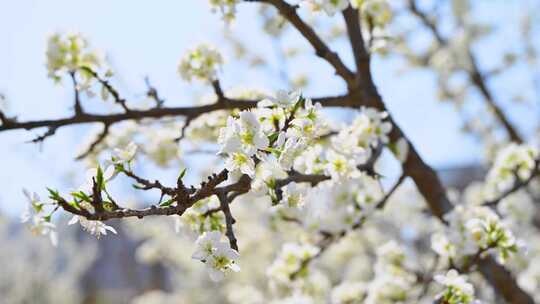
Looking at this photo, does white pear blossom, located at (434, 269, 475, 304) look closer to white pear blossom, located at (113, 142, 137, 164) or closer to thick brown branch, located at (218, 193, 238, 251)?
thick brown branch, located at (218, 193, 238, 251)

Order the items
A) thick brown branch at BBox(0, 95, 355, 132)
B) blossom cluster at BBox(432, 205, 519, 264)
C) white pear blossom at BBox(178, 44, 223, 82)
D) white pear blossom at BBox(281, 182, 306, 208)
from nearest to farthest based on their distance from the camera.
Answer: white pear blossom at BBox(281, 182, 306, 208)
blossom cluster at BBox(432, 205, 519, 264)
thick brown branch at BBox(0, 95, 355, 132)
white pear blossom at BBox(178, 44, 223, 82)

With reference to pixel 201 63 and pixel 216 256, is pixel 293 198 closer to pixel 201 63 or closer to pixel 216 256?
pixel 216 256

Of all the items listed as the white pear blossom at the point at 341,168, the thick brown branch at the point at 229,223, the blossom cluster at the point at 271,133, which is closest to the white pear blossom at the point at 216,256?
the thick brown branch at the point at 229,223

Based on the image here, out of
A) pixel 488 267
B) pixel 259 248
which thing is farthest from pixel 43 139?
pixel 259 248

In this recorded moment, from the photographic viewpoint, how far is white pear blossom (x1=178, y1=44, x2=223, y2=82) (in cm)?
230

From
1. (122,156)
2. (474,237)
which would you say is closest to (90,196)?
(122,156)

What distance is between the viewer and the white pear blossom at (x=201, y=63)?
7.56 feet

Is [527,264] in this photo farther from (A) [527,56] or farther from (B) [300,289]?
(A) [527,56]

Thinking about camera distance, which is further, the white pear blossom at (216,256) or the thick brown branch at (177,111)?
the thick brown branch at (177,111)

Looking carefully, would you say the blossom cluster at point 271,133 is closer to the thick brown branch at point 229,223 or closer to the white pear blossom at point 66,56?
the thick brown branch at point 229,223

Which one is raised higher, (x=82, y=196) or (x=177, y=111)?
(x=177, y=111)

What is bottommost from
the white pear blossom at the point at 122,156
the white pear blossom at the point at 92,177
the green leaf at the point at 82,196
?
the green leaf at the point at 82,196

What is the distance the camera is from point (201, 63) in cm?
231

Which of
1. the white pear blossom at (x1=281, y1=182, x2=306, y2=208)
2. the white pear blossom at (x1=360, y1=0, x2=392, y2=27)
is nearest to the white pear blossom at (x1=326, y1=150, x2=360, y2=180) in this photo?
the white pear blossom at (x1=281, y1=182, x2=306, y2=208)
